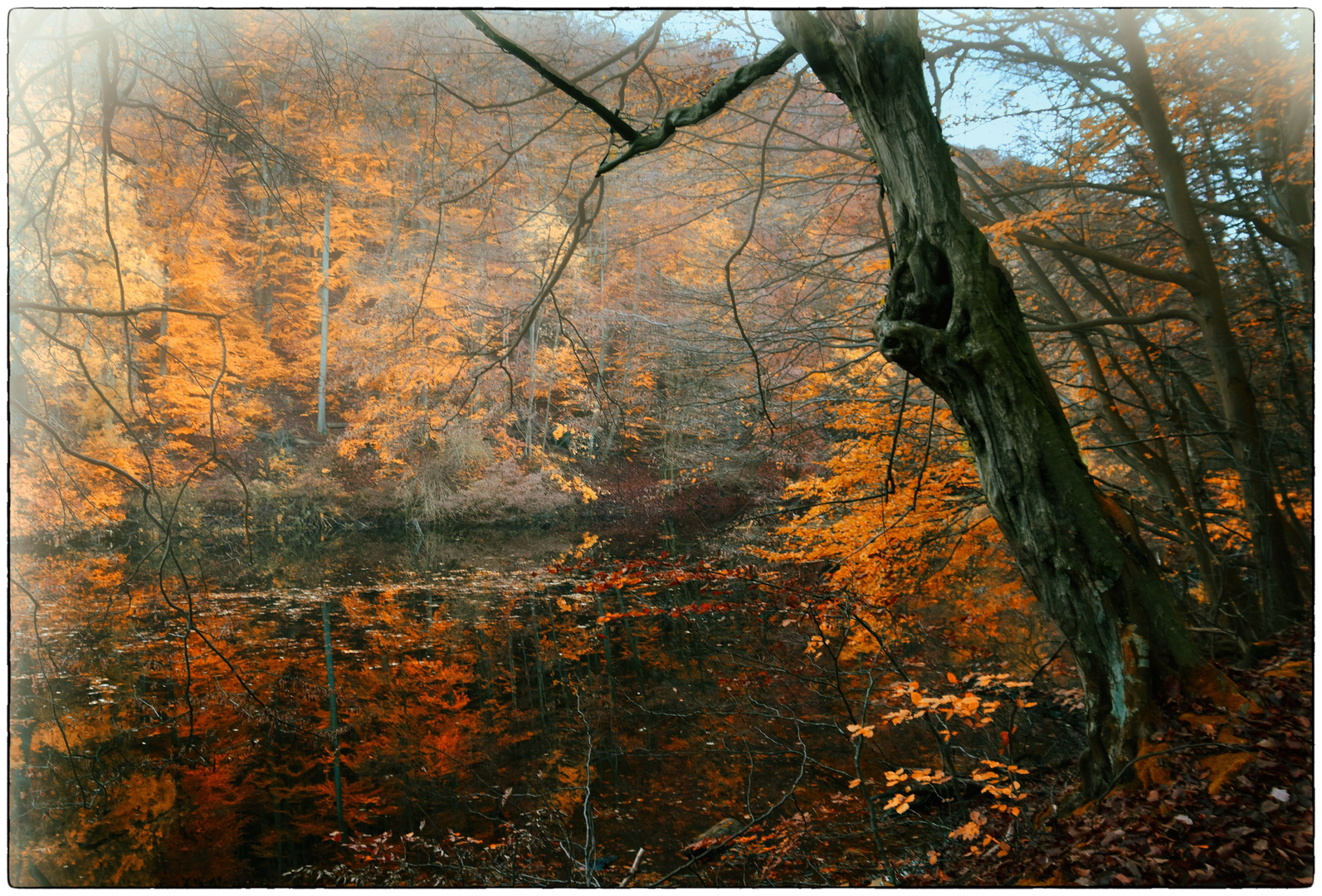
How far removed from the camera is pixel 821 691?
4844mm

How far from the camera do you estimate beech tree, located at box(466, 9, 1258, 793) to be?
196 centimetres

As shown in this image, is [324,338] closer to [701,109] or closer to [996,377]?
[701,109]

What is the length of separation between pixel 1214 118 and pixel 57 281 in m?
5.28

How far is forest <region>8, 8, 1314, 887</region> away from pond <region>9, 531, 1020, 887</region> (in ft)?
0.10

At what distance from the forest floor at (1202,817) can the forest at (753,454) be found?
0.01 m

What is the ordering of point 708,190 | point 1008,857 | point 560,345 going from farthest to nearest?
1. point 560,345
2. point 708,190
3. point 1008,857

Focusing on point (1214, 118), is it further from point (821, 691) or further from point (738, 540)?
point (738, 540)

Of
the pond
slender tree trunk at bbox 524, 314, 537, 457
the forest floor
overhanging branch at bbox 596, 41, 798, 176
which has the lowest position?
the pond

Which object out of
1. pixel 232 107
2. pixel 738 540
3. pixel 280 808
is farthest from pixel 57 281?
pixel 738 540

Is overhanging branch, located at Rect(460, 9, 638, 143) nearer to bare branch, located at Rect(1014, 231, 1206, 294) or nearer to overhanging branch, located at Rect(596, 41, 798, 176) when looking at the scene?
overhanging branch, located at Rect(596, 41, 798, 176)

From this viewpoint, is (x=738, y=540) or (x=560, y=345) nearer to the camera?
(x=738, y=540)

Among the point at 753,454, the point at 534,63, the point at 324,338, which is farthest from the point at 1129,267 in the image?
the point at 324,338

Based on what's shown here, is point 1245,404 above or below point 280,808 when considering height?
above

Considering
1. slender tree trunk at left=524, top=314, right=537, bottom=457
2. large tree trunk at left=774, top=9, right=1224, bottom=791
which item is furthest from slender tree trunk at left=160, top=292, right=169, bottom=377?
slender tree trunk at left=524, top=314, right=537, bottom=457
